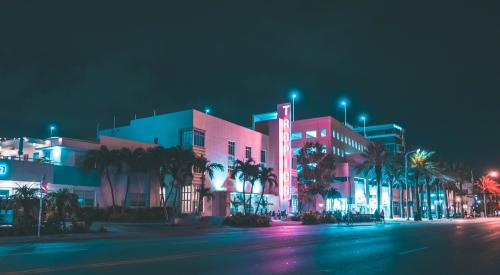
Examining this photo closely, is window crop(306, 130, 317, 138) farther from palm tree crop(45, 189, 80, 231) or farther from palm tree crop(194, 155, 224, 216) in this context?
palm tree crop(45, 189, 80, 231)

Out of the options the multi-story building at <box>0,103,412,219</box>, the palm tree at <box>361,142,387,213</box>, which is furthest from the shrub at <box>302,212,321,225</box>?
the palm tree at <box>361,142,387,213</box>

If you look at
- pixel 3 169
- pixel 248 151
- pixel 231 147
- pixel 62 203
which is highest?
pixel 231 147

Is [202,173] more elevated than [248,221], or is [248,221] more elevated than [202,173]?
[202,173]

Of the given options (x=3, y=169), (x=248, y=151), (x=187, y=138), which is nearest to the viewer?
(x=3, y=169)

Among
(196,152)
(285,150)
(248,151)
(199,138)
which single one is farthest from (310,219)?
(285,150)

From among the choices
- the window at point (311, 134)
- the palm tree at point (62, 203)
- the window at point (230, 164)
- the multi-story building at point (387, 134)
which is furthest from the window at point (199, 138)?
the multi-story building at point (387, 134)

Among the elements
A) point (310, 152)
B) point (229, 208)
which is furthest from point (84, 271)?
point (310, 152)

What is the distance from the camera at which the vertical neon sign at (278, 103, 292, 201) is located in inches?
2670

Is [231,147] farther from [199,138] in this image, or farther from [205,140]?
[199,138]

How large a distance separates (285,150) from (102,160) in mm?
30121

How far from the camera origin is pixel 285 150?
68.9 m

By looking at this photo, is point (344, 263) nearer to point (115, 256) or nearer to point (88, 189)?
point (115, 256)

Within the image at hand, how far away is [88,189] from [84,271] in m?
36.9

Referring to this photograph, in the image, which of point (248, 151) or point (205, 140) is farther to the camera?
point (248, 151)
